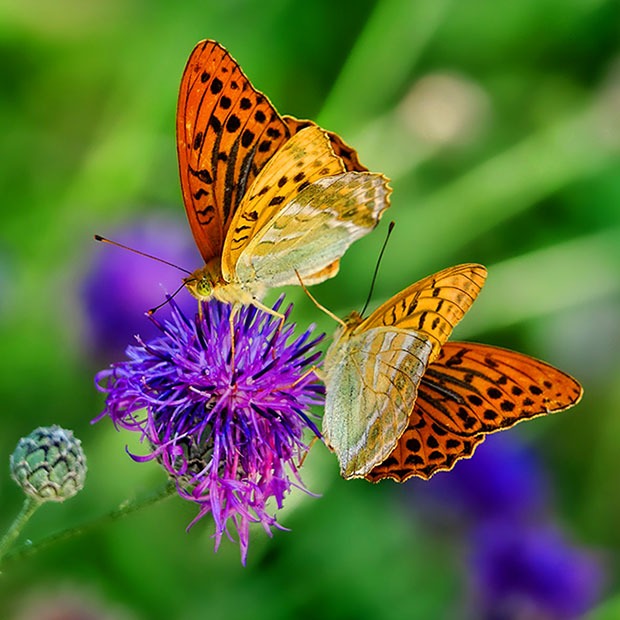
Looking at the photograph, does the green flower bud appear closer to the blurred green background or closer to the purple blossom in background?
the blurred green background

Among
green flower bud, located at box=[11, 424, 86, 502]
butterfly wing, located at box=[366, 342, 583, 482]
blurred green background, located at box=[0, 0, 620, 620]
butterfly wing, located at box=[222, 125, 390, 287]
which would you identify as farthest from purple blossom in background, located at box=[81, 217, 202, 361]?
butterfly wing, located at box=[366, 342, 583, 482]

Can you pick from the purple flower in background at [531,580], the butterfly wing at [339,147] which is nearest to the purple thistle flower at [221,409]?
the butterfly wing at [339,147]

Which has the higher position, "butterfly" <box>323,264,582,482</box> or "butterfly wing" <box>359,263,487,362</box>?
"butterfly wing" <box>359,263,487,362</box>

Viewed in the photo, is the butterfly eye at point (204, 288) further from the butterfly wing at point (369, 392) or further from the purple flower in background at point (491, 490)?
the purple flower in background at point (491, 490)

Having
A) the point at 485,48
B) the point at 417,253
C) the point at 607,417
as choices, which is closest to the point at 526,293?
the point at 417,253

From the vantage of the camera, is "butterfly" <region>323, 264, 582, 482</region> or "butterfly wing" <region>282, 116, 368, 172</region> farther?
"butterfly wing" <region>282, 116, 368, 172</region>

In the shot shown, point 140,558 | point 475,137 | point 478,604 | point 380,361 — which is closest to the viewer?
point 380,361

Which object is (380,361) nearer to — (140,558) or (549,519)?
(140,558)
